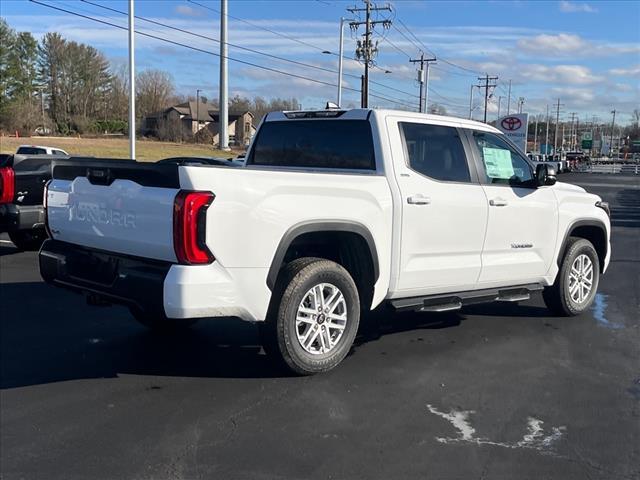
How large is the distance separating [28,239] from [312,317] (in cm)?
738

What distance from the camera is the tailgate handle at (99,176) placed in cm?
449

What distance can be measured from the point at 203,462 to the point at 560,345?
3.63 metres

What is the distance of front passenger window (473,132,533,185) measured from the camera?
6.02m

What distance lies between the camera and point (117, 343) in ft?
18.5

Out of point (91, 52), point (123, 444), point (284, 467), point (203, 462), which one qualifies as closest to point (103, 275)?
point (123, 444)

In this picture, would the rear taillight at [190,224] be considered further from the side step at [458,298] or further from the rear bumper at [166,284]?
the side step at [458,298]

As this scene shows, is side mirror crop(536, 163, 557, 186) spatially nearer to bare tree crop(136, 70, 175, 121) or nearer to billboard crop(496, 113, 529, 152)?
billboard crop(496, 113, 529, 152)

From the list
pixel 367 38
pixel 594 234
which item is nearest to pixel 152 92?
pixel 367 38

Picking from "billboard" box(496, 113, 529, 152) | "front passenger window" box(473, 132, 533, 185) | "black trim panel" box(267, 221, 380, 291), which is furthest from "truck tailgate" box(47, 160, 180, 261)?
"billboard" box(496, 113, 529, 152)

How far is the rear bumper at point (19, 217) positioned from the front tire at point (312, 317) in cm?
628

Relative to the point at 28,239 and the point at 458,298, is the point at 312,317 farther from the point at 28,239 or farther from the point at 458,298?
the point at 28,239

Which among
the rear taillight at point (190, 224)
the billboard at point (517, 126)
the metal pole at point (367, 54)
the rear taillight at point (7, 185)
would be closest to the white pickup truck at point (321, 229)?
the rear taillight at point (190, 224)

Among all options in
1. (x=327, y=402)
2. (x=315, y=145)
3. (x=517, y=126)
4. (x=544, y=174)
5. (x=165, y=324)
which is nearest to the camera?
(x=327, y=402)

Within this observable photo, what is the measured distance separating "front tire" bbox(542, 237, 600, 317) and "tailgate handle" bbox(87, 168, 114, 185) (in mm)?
4525
